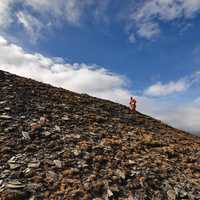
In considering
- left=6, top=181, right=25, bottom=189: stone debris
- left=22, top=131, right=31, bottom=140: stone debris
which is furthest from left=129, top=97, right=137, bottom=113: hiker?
left=6, top=181, right=25, bottom=189: stone debris

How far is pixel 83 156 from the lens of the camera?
1416 centimetres

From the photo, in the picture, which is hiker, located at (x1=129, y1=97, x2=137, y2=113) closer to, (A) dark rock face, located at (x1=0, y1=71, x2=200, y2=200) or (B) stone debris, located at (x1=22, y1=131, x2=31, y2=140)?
(A) dark rock face, located at (x1=0, y1=71, x2=200, y2=200)

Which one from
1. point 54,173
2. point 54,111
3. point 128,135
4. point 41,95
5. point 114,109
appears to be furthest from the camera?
point 114,109

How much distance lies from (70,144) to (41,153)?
5.50 ft

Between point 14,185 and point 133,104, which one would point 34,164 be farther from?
point 133,104

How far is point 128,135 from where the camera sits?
18.2 meters

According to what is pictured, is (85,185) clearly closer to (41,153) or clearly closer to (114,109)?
(41,153)

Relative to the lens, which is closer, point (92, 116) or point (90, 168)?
point (90, 168)

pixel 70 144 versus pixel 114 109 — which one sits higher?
pixel 114 109

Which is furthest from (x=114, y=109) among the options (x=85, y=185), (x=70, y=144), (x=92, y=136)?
(x=85, y=185)

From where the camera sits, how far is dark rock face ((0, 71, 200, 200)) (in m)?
11.8

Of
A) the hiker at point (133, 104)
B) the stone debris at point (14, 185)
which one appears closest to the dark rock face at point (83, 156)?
the stone debris at point (14, 185)

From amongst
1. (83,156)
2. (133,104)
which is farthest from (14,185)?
(133,104)

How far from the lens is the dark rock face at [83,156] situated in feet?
38.5
